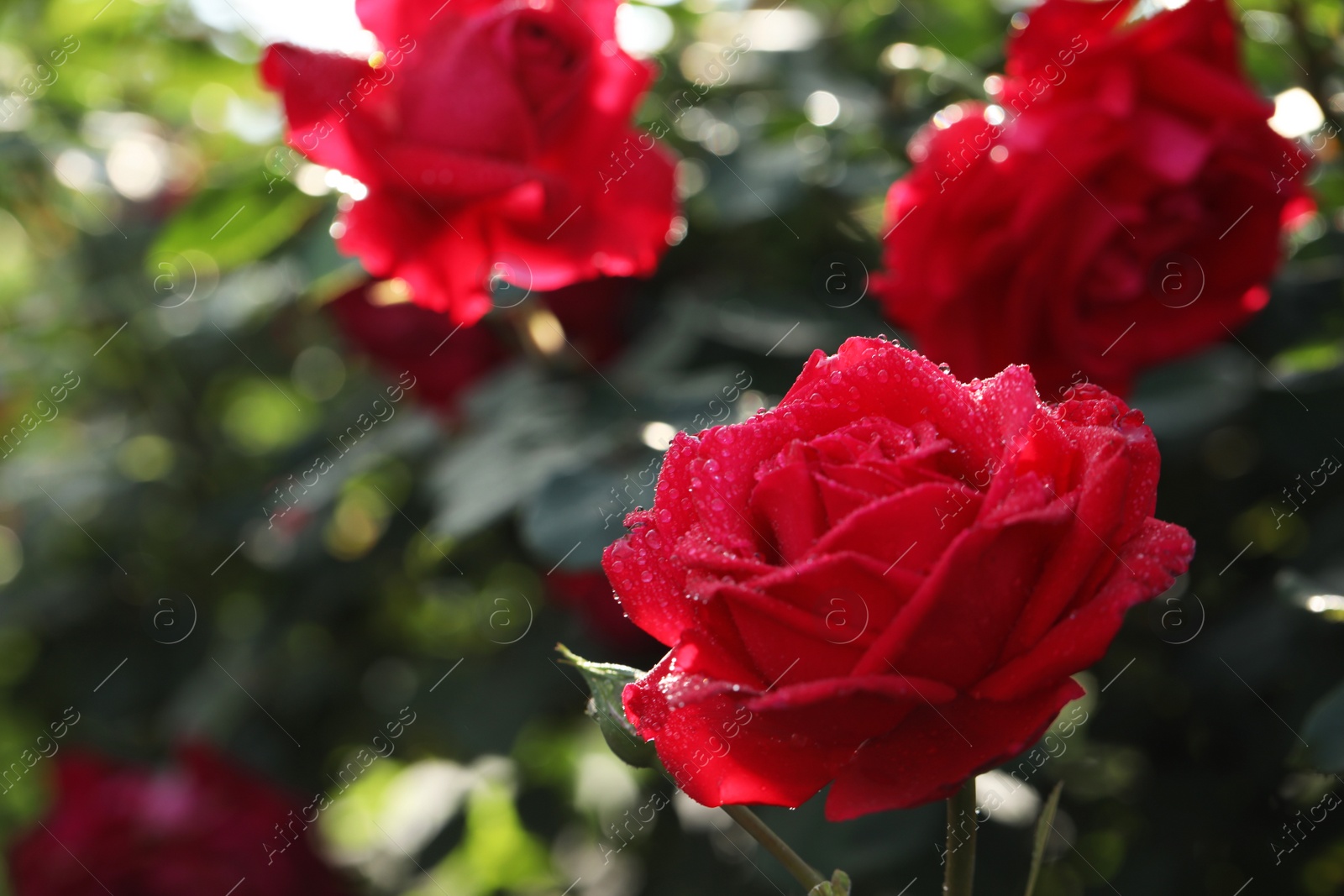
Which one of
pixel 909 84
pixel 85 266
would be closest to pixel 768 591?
pixel 909 84

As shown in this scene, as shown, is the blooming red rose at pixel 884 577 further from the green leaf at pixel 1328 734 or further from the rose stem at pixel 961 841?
the green leaf at pixel 1328 734

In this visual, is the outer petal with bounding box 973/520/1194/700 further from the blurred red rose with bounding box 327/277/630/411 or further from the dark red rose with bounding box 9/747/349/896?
the dark red rose with bounding box 9/747/349/896

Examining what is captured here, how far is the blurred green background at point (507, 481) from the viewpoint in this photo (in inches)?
31.0

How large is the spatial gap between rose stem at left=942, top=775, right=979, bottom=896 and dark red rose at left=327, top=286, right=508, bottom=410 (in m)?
0.82

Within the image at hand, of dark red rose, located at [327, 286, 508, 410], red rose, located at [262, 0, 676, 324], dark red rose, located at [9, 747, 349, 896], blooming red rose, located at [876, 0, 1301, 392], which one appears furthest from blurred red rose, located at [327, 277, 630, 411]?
dark red rose, located at [9, 747, 349, 896]

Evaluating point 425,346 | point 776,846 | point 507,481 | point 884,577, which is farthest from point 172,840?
point 884,577

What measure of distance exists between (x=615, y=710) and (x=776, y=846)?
9cm

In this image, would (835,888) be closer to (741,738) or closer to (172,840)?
(741,738)

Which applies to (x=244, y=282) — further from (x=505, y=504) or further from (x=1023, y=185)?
(x=1023, y=185)

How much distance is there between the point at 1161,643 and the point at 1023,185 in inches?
15.3

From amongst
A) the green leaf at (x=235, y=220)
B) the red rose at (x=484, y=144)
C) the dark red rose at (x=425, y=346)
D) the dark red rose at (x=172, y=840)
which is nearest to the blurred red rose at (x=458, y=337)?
the dark red rose at (x=425, y=346)

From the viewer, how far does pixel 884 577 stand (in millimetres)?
369

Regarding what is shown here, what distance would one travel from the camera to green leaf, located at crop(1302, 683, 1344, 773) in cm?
51

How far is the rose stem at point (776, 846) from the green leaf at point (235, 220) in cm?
74
